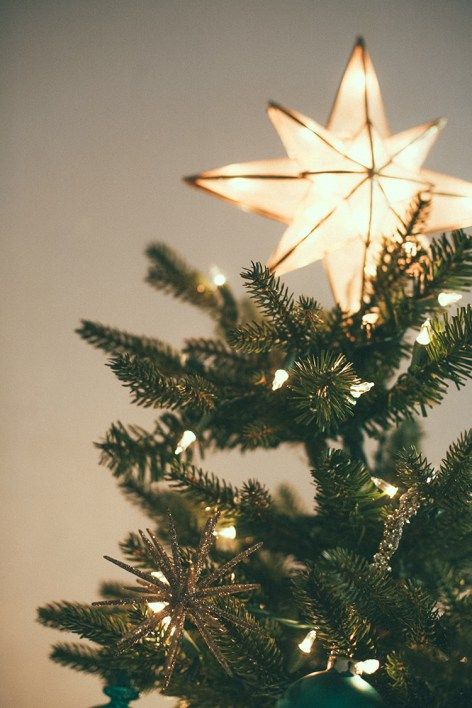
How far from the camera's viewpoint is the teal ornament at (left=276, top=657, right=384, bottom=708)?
41 centimetres

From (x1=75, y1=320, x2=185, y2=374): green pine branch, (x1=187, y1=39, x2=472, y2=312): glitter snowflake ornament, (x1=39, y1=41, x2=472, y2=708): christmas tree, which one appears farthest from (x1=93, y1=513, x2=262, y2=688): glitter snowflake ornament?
(x1=187, y1=39, x2=472, y2=312): glitter snowflake ornament

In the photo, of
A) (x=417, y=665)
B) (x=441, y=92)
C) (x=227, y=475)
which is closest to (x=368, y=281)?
(x=417, y=665)

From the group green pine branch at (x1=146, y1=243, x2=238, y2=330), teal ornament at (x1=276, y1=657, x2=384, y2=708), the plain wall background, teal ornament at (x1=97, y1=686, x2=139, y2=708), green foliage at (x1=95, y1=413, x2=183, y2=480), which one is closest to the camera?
teal ornament at (x1=276, y1=657, x2=384, y2=708)

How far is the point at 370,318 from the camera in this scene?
Answer: 62 cm

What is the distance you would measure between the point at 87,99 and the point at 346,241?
0.84 meters

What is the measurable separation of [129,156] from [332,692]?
113cm

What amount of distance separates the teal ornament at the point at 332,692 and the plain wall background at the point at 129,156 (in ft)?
2.12

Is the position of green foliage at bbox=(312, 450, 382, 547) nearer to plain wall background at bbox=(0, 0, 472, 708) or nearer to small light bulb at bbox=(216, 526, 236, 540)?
small light bulb at bbox=(216, 526, 236, 540)

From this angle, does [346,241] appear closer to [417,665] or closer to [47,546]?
[417,665]

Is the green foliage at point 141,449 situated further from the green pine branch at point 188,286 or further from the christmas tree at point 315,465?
the green pine branch at point 188,286

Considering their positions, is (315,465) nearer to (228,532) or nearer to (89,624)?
(228,532)

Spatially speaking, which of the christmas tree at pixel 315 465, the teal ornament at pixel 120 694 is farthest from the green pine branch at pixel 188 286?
the teal ornament at pixel 120 694

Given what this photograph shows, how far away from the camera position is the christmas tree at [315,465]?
45 centimetres

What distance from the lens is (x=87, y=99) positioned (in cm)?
121
